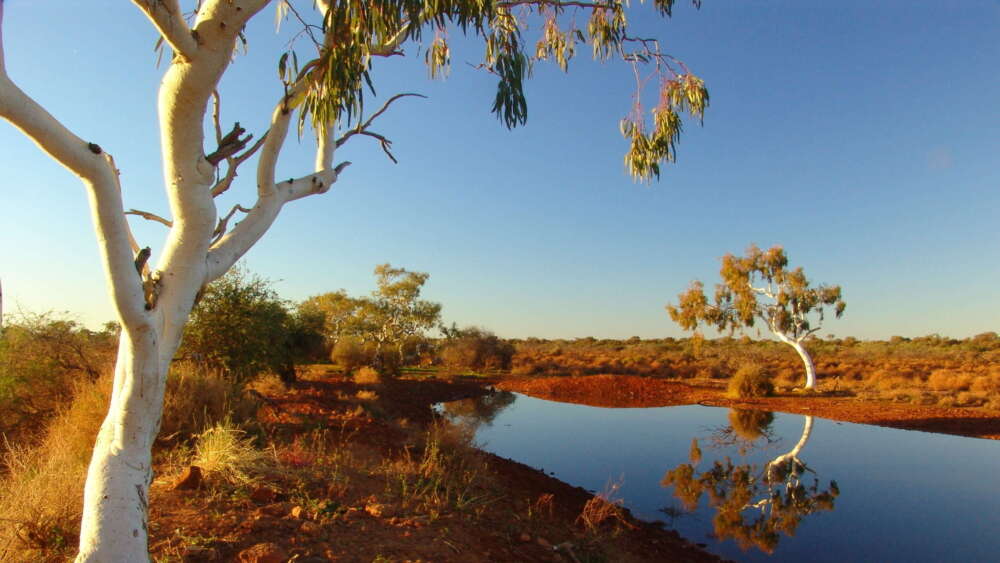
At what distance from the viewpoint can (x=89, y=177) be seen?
2.79m

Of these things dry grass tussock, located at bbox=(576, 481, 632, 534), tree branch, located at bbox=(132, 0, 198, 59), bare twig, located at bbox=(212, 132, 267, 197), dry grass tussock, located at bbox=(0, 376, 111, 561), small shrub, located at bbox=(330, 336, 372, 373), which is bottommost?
dry grass tussock, located at bbox=(576, 481, 632, 534)

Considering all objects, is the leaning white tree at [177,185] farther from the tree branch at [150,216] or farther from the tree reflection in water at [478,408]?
the tree reflection in water at [478,408]

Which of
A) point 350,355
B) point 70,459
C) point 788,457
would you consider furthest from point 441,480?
point 350,355

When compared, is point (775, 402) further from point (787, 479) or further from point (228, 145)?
point (228, 145)

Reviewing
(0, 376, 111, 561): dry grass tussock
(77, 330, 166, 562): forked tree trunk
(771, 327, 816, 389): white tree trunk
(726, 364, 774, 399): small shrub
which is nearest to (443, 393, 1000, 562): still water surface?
(726, 364, 774, 399): small shrub

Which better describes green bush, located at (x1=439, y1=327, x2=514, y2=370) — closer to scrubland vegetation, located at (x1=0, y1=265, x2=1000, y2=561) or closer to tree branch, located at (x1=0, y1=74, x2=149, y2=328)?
scrubland vegetation, located at (x1=0, y1=265, x2=1000, y2=561)

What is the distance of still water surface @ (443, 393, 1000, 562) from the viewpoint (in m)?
6.31

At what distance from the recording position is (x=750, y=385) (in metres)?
18.9

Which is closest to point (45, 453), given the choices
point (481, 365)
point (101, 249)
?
point (101, 249)

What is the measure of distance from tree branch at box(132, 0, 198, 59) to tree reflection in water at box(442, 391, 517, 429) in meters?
11.2

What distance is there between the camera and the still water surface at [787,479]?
248 inches

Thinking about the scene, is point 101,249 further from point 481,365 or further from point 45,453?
point 481,365

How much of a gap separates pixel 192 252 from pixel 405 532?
261cm

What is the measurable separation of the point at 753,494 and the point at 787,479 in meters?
1.19
